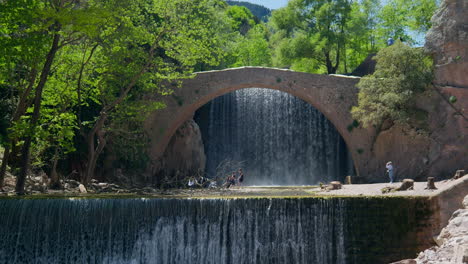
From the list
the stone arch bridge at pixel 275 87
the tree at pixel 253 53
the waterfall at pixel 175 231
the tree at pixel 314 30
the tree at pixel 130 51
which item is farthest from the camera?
the tree at pixel 253 53

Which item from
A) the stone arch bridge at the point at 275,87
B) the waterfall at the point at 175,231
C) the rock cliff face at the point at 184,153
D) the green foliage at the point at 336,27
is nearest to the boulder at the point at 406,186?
the waterfall at the point at 175,231

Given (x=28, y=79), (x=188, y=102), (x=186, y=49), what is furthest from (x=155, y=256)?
(x=188, y=102)

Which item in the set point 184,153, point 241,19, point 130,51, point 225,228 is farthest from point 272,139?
point 241,19

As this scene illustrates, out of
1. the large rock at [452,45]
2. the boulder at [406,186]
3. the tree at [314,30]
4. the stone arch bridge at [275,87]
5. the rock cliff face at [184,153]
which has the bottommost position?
the boulder at [406,186]

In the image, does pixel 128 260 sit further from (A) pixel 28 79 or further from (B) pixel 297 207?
(A) pixel 28 79

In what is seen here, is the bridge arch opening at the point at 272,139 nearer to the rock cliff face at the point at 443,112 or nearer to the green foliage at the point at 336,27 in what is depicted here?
the rock cliff face at the point at 443,112

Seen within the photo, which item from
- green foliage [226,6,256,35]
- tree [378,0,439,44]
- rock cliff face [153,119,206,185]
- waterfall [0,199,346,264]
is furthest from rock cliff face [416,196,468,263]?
green foliage [226,6,256,35]

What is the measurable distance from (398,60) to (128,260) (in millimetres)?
13728

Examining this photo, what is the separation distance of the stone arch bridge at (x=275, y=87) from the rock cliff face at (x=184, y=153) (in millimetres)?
2347

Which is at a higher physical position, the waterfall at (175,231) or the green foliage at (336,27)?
the green foliage at (336,27)

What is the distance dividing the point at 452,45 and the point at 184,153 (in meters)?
12.8

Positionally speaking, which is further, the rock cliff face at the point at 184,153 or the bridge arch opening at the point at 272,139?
the bridge arch opening at the point at 272,139

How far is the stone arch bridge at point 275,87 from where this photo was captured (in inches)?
926

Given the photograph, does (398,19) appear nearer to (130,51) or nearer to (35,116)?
(130,51)
